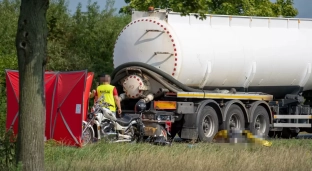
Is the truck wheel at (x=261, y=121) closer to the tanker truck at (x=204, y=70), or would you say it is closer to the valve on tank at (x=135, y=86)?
the tanker truck at (x=204, y=70)

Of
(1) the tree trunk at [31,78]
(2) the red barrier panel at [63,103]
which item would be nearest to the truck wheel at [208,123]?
(2) the red barrier panel at [63,103]

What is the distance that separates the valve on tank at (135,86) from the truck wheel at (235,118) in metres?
2.58

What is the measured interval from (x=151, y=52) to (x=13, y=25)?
932cm

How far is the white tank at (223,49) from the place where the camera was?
65.7 feet

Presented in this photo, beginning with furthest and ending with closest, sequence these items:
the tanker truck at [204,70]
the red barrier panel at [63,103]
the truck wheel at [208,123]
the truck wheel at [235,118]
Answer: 1. the truck wheel at [235,118]
2. the truck wheel at [208,123]
3. the tanker truck at [204,70]
4. the red barrier panel at [63,103]

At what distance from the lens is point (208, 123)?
21016 mm

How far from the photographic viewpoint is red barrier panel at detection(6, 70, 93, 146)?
57.2 feet

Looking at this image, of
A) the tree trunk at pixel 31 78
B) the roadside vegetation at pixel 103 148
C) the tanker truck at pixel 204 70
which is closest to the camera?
the tree trunk at pixel 31 78

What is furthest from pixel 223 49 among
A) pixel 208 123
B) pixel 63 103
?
pixel 63 103

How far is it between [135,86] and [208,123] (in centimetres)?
228

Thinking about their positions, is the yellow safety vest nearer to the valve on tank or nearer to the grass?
the valve on tank

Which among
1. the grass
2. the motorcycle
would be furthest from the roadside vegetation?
the motorcycle

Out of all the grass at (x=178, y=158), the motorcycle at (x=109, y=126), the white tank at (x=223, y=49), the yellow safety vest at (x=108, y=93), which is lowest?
the grass at (x=178, y=158)

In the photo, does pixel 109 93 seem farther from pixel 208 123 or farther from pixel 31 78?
pixel 31 78
